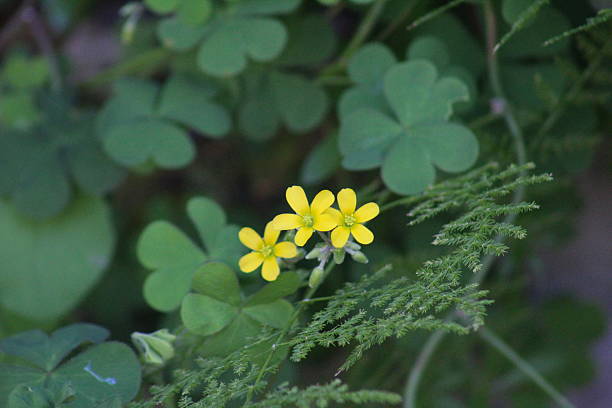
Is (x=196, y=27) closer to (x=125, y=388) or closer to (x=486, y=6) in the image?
(x=486, y=6)

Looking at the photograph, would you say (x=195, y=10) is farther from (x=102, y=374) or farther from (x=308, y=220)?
(x=102, y=374)

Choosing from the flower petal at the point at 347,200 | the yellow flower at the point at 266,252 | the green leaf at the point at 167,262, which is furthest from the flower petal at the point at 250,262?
the green leaf at the point at 167,262

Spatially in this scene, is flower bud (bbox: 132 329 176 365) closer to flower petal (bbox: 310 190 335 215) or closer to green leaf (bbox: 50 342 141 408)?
green leaf (bbox: 50 342 141 408)

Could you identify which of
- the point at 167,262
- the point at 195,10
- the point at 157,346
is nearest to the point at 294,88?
the point at 195,10

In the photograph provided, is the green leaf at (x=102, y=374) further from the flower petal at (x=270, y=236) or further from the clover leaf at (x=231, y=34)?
the clover leaf at (x=231, y=34)

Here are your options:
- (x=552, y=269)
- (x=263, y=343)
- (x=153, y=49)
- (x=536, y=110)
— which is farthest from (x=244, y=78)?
(x=552, y=269)

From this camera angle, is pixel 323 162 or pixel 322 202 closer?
pixel 322 202
